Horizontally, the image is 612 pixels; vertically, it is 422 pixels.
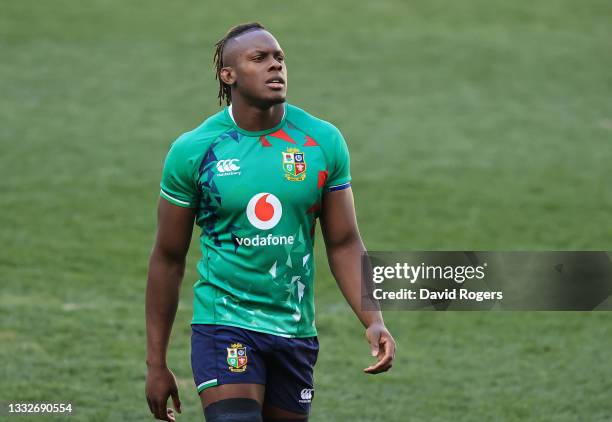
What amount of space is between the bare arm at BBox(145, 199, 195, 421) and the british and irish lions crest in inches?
19.2

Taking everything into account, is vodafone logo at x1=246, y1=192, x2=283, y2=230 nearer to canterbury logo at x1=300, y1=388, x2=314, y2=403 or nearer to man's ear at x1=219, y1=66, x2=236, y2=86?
man's ear at x1=219, y1=66, x2=236, y2=86

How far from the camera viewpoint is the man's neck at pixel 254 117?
17.6ft

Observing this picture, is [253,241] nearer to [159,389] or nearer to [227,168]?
[227,168]

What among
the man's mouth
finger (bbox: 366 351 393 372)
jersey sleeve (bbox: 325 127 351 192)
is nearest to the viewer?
finger (bbox: 366 351 393 372)

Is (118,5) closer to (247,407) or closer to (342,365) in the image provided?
(342,365)

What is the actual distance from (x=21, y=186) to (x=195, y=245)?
Answer: 3.69 m

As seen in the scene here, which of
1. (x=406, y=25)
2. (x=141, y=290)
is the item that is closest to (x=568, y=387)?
(x=141, y=290)

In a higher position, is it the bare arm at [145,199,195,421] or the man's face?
the man's face

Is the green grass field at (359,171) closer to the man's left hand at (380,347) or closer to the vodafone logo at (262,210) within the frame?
the man's left hand at (380,347)

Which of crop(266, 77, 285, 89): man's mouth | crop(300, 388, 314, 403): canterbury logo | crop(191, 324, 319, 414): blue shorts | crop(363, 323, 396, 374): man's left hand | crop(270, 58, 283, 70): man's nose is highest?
crop(270, 58, 283, 70): man's nose

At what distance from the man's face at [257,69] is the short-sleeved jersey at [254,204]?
0.17 m

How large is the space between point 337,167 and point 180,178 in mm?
732

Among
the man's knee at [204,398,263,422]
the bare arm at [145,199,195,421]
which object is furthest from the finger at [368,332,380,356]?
the bare arm at [145,199,195,421]

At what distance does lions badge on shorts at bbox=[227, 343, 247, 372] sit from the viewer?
5.22 meters
